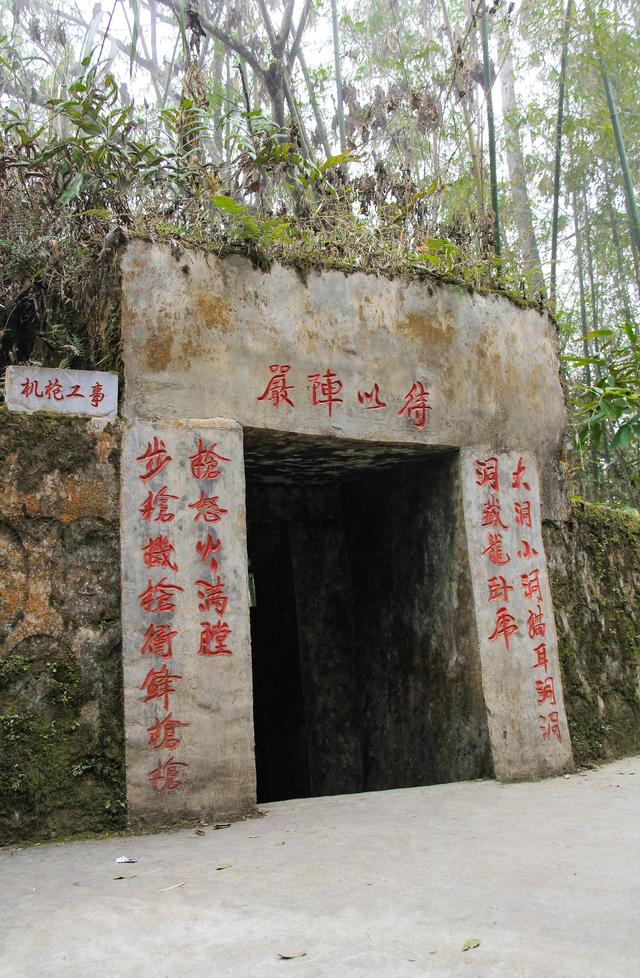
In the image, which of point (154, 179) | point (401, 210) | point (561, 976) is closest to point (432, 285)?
point (401, 210)

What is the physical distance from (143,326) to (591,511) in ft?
9.25

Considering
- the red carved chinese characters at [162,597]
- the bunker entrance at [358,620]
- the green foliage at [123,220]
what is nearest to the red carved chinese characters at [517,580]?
the bunker entrance at [358,620]

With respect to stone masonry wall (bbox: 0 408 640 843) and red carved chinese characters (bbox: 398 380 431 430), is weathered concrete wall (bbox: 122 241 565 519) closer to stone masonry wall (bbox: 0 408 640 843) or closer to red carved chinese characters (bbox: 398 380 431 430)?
red carved chinese characters (bbox: 398 380 431 430)

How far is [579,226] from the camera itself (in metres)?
11.2

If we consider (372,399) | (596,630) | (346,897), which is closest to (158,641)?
(346,897)

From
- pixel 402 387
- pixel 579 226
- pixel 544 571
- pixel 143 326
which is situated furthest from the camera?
pixel 579 226

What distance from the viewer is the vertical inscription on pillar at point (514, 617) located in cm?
417

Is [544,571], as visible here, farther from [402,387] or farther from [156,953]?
[156,953]

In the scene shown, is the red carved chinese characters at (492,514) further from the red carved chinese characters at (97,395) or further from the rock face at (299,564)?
the red carved chinese characters at (97,395)

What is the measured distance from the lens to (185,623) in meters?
3.50

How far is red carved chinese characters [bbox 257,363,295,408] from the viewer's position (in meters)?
3.87

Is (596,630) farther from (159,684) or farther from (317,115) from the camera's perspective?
(317,115)

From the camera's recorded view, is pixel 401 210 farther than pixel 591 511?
No

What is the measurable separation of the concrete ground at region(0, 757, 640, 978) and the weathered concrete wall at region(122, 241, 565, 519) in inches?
66.4
